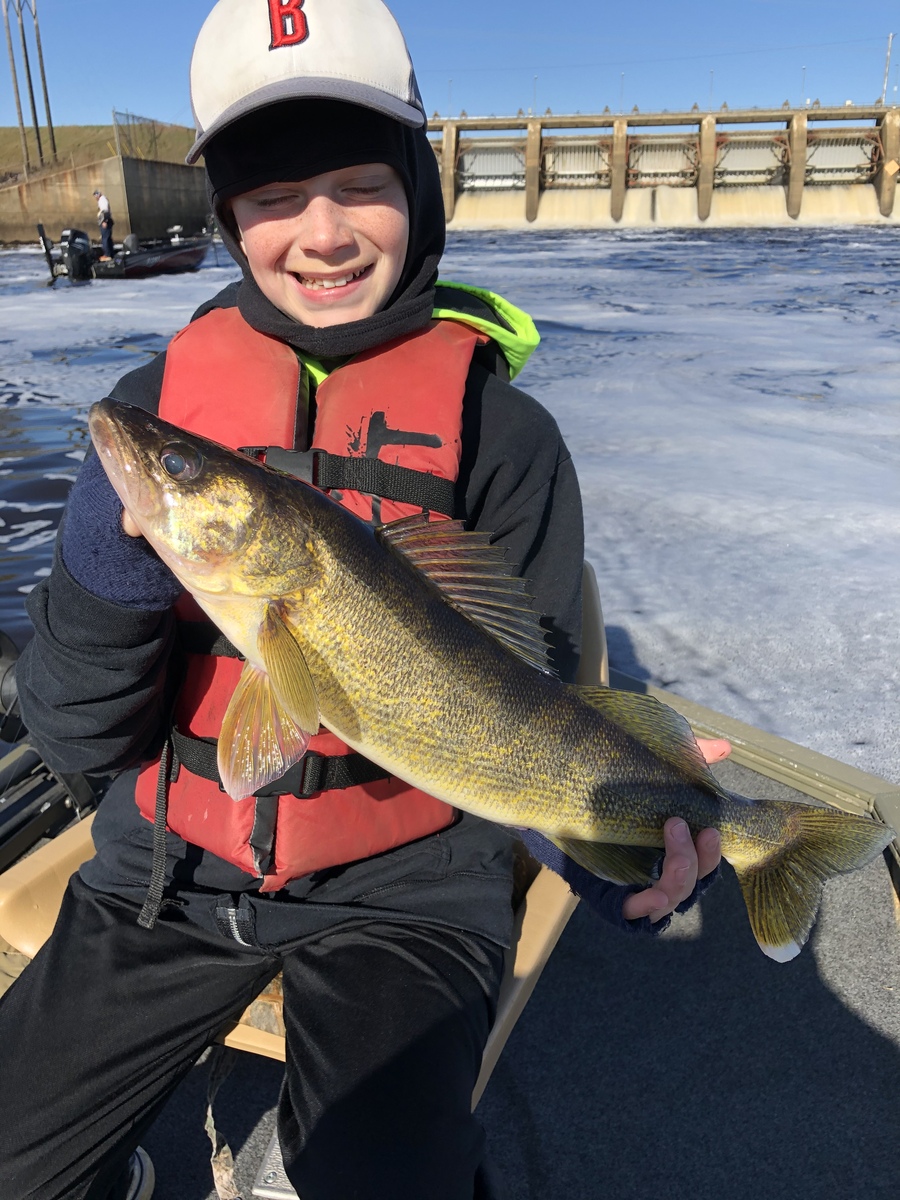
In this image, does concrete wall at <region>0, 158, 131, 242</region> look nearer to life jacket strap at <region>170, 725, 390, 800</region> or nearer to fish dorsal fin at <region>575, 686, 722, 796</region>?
life jacket strap at <region>170, 725, 390, 800</region>

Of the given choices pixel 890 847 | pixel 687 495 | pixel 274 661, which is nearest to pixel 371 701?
pixel 274 661

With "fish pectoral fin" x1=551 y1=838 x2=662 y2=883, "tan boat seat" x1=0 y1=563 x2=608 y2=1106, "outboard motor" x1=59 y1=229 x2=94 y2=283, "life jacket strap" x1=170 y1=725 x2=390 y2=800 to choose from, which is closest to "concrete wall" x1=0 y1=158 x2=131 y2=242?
"outboard motor" x1=59 y1=229 x2=94 y2=283

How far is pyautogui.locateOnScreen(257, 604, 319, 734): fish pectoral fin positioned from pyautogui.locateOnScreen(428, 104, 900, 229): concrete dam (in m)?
37.9

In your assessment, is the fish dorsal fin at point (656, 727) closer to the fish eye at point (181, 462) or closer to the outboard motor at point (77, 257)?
the fish eye at point (181, 462)

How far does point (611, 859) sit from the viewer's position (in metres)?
1.94

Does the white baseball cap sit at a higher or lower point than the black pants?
higher

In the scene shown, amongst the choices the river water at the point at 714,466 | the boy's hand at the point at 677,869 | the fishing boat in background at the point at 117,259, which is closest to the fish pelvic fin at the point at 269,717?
the boy's hand at the point at 677,869

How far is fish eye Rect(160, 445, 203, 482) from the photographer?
1621 millimetres

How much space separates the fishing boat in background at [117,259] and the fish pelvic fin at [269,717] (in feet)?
77.9

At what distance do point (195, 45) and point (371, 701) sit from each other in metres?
1.60

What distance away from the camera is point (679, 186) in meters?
36.6

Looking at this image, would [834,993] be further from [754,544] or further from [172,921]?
[754,544]

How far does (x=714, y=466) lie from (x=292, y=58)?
20.1 feet

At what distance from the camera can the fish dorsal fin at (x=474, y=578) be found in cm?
180
